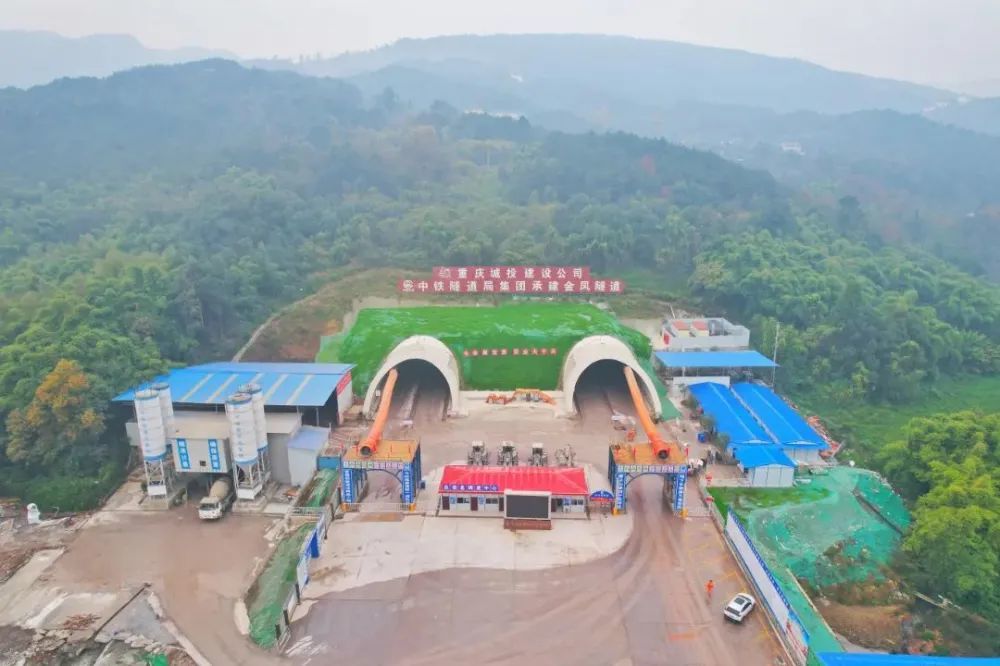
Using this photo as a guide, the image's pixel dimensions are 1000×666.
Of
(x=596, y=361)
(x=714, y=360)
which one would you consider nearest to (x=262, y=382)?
(x=596, y=361)

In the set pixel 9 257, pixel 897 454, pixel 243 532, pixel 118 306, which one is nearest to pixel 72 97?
pixel 9 257

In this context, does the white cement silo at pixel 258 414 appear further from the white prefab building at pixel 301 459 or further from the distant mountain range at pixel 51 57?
the distant mountain range at pixel 51 57

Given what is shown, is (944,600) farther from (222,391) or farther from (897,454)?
(222,391)

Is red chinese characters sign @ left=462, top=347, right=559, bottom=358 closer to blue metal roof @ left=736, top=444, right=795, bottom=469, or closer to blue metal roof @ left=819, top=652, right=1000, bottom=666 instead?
blue metal roof @ left=736, top=444, right=795, bottom=469

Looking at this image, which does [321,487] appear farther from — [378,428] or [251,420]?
[251,420]

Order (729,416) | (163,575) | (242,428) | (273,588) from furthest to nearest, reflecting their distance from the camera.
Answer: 1. (729,416)
2. (242,428)
3. (163,575)
4. (273,588)

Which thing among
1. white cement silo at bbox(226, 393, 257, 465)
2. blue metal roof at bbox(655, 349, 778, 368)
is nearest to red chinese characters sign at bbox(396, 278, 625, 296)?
blue metal roof at bbox(655, 349, 778, 368)

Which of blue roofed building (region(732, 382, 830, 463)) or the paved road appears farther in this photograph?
blue roofed building (region(732, 382, 830, 463))

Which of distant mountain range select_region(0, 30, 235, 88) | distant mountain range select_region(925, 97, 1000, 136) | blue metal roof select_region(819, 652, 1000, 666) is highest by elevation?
distant mountain range select_region(0, 30, 235, 88)
